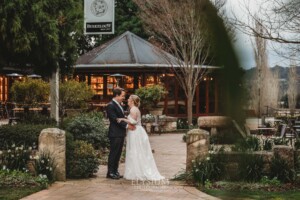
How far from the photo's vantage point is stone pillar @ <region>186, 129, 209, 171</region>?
359 inches

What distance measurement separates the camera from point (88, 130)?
12.3 m

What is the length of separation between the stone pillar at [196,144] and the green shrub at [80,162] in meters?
1.73

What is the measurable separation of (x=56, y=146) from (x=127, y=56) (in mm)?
20348

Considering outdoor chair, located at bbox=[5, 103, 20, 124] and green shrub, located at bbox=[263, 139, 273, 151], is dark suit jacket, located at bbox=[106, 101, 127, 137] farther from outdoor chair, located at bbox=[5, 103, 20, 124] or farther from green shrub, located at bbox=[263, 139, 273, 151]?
outdoor chair, located at bbox=[5, 103, 20, 124]

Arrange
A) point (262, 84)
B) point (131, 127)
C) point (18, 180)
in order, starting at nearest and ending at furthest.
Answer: point (262, 84), point (18, 180), point (131, 127)

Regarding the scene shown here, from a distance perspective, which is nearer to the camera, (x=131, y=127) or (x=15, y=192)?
(x=15, y=192)

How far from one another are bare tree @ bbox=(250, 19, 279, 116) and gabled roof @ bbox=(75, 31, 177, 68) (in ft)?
84.6

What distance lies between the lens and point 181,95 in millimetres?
29172

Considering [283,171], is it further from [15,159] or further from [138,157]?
[15,159]

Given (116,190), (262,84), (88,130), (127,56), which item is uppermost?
(127,56)

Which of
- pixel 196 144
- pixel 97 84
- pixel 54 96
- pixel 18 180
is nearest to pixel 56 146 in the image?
pixel 18 180

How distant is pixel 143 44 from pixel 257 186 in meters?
23.2

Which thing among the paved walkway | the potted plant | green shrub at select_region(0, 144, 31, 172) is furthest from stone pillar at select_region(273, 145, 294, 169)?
the potted plant

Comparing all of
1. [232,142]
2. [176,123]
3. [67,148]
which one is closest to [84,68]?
[176,123]
